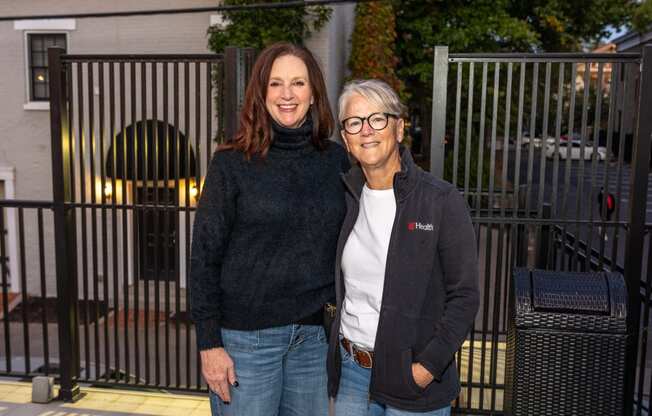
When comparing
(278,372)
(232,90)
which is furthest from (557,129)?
(278,372)

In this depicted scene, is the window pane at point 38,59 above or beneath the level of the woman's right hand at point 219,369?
above

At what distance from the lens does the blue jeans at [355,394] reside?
2.34 metres

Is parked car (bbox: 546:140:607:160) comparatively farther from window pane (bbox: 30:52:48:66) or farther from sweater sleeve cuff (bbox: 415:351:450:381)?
window pane (bbox: 30:52:48:66)

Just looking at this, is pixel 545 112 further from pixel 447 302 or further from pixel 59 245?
pixel 59 245

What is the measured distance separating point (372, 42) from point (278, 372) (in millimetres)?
12852

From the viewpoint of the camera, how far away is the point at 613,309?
2.81m

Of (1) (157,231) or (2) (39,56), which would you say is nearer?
(1) (157,231)

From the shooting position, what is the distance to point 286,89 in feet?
7.76

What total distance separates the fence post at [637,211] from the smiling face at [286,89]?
2154 millimetres

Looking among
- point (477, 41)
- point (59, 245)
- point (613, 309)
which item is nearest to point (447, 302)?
point (613, 309)

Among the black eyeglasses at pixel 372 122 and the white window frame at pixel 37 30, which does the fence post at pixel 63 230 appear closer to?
the black eyeglasses at pixel 372 122

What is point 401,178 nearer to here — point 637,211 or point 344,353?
point 344,353

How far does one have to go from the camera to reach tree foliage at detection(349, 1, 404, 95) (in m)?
14.4

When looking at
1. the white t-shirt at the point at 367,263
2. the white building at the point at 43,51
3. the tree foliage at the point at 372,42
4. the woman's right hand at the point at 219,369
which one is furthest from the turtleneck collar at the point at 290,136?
the tree foliage at the point at 372,42
